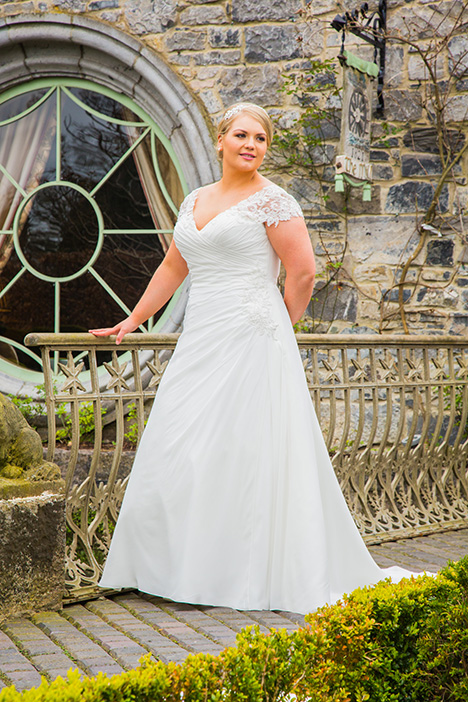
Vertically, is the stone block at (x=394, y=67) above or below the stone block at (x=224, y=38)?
below

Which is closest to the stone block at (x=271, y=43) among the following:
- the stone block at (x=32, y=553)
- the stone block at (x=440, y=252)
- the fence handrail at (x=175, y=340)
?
the stone block at (x=440, y=252)

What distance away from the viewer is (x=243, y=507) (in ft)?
10.5

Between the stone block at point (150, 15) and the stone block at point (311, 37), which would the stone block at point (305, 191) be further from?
the stone block at point (150, 15)

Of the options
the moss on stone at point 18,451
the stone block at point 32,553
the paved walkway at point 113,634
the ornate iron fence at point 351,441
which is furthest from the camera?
the ornate iron fence at point 351,441

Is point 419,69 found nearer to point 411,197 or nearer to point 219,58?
point 411,197

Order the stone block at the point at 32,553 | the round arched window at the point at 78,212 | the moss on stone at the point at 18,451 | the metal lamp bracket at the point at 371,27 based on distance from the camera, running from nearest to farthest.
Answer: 1. the stone block at the point at 32,553
2. the moss on stone at the point at 18,451
3. the metal lamp bracket at the point at 371,27
4. the round arched window at the point at 78,212

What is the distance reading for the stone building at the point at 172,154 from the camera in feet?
20.8

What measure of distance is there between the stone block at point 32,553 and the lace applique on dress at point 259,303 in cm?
112

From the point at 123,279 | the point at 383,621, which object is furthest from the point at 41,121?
the point at 383,621

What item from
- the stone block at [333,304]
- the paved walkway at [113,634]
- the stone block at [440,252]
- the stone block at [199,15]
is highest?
the stone block at [199,15]

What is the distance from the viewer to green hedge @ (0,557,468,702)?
5.23 feet

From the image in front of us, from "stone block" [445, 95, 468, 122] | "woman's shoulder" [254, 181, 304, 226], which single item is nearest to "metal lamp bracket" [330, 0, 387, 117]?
"stone block" [445, 95, 468, 122]

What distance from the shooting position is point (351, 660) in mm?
1983

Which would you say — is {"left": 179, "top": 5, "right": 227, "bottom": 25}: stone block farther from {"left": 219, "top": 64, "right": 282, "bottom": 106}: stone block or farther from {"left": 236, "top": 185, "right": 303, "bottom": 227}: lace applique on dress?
{"left": 236, "top": 185, "right": 303, "bottom": 227}: lace applique on dress
